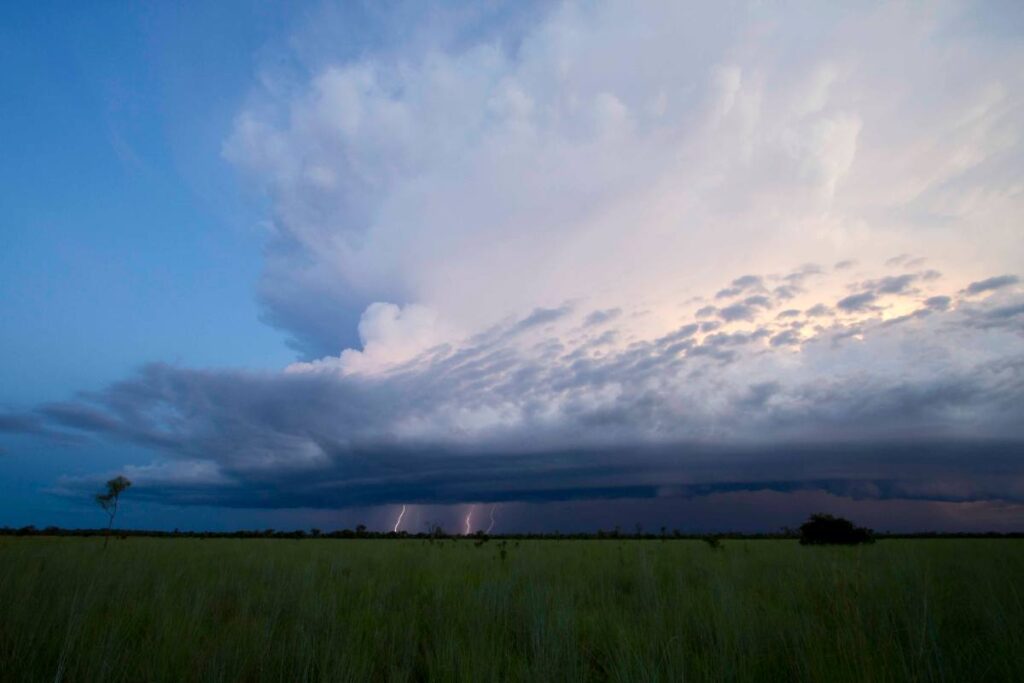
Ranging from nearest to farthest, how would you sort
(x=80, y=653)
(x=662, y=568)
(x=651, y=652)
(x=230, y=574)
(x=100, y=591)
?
(x=80, y=653)
(x=651, y=652)
(x=100, y=591)
(x=230, y=574)
(x=662, y=568)

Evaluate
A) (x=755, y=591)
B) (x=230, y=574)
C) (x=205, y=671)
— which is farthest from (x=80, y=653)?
(x=755, y=591)

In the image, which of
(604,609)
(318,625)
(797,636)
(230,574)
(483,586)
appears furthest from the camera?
(230,574)

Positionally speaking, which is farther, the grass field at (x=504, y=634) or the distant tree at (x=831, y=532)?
the distant tree at (x=831, y=532)

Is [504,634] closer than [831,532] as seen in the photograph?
Yes

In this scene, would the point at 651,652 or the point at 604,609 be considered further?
the point at 604,609

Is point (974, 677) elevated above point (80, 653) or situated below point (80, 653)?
below

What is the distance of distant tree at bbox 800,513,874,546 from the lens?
29.9 metres

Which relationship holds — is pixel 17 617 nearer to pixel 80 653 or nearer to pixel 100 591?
pixel 80 653

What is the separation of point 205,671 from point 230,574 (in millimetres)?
7520

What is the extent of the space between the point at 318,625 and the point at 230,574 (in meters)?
6.49

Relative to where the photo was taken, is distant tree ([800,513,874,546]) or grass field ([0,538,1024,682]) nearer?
grass field ([0,538,1024,682])

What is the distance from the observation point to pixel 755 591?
7.89 meters

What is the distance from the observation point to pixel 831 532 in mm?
30828

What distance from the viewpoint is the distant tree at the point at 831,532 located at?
2992 cm
